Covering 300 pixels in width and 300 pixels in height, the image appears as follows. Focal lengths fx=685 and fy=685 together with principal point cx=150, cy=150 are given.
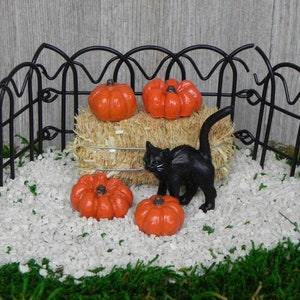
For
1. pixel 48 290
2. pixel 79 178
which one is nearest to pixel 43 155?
pixel 79 178

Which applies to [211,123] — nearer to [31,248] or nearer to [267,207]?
[267,207]

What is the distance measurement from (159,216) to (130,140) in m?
0.42

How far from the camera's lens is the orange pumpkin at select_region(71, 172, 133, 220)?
8.55ft

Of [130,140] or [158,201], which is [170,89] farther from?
[158,201]

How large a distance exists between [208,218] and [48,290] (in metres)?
0.77

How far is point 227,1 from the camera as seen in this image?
3.31m

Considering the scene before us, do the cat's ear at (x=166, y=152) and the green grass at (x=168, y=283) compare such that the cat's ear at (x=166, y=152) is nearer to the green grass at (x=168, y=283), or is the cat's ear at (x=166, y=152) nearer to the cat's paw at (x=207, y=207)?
the cat's paw at (x=207, y=207)

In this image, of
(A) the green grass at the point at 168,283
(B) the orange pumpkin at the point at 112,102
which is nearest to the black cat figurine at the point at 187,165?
(B) the orange pumpkin at the point at 112,102

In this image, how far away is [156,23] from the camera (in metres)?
3.34

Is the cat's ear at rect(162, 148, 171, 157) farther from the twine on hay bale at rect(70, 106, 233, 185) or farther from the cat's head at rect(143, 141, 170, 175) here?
the twine on hay bale at rect(70, 106, 233, 185)

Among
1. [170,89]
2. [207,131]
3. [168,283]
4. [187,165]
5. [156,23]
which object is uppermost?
[156,23]

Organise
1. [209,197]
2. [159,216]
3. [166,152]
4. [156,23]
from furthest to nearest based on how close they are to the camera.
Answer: [156,23]
[209,197]
[166,152]
[159,216]

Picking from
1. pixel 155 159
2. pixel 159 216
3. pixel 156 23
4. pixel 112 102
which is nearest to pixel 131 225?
pixel 159 216

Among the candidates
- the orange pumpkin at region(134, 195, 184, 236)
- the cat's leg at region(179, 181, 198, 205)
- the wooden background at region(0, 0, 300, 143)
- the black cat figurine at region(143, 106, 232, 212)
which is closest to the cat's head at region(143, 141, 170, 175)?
the black cat figurine at region(143, 106, 232, 212)
